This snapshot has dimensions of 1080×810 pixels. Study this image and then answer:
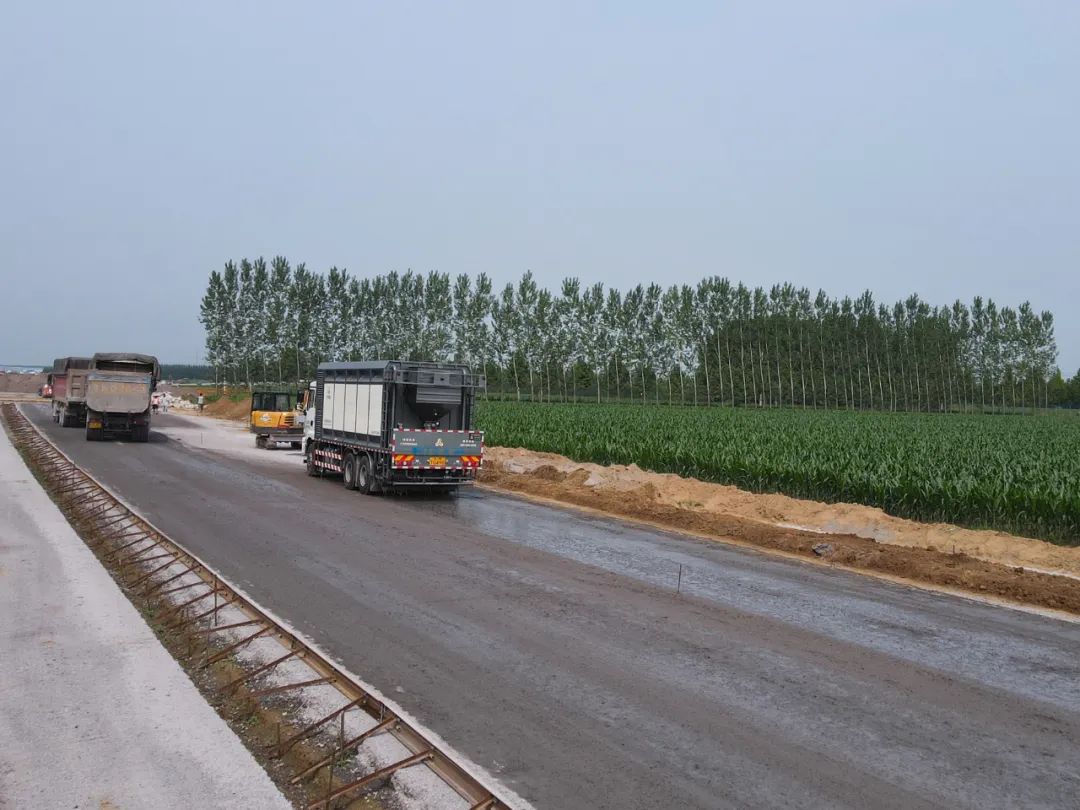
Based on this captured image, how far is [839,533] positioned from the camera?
56.5 ft

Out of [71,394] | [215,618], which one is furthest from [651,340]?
[215,618]

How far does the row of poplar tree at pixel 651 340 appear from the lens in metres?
93.8

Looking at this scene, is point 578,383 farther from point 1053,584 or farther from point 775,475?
point 1053,584

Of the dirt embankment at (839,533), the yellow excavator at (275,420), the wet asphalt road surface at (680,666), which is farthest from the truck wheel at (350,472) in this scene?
the yellow excavator at (275,420)

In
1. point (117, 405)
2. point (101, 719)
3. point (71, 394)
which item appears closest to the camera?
point (101, 719)

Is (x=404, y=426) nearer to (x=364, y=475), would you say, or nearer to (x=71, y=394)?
(x=364, y=475)

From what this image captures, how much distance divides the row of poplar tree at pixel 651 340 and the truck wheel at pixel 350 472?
228ft

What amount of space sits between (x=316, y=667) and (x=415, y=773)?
2.41 m

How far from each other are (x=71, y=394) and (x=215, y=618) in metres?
37.5

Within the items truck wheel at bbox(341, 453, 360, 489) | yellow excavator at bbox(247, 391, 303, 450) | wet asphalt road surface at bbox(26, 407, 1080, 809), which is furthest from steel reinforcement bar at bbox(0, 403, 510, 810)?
yellow excavator at bbox(247, 391, 303, 450)

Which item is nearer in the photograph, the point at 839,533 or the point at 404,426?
the point at 839,533

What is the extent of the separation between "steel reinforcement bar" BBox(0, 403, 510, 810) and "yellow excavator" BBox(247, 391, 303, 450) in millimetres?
15554

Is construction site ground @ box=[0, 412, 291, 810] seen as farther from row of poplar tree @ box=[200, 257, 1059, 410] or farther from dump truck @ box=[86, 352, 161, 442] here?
row of poplar tree @ box=[200, 257, 1059, 410]

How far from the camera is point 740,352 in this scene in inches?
4328
